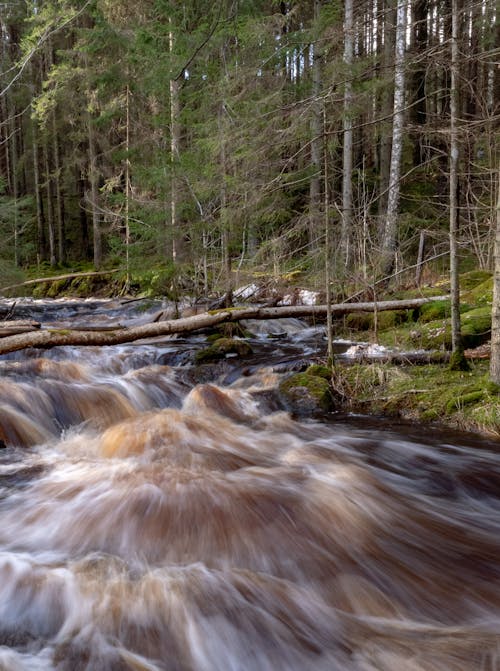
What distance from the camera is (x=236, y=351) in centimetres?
972

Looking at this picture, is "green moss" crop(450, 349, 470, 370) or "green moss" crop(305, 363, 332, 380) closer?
"green moss" crop(450, 349, 470, 370)

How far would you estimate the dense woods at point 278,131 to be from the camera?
6070 millimetres

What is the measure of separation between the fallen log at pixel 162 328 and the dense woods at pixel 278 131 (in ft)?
2.38

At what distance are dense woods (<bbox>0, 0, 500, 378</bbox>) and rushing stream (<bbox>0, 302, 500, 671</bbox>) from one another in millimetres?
2369

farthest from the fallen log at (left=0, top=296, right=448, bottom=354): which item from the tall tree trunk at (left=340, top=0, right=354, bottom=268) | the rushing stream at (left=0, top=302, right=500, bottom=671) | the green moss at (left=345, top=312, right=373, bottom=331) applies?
the tall tree trunk at (left=340, top=0, right=354, bottom=268)

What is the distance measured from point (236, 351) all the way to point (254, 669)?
738 cm

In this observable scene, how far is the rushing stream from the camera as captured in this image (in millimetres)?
2619

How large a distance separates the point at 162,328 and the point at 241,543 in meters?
5.17

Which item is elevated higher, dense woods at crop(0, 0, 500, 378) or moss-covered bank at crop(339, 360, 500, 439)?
dense woods at crop(0, 0, 500, 378)

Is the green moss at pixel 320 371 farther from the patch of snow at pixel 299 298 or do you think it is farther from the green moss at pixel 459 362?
the patch of snow at pixel 299 298

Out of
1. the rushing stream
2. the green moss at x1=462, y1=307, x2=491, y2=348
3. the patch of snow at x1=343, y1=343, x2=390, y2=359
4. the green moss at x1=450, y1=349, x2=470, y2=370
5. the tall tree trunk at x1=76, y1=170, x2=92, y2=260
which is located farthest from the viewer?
the tall tree trunk at x1=76, y1=170, x2=92, y2=260

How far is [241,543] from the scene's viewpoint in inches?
142

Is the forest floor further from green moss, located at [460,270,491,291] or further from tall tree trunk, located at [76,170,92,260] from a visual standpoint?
tall tree trunk, located at [76,170,92,260]

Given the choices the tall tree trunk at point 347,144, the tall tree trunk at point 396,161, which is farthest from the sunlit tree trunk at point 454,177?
the tall tree trunk at point 396,161
